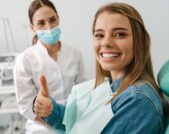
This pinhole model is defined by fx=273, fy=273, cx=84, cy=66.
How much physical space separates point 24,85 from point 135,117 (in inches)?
33.3

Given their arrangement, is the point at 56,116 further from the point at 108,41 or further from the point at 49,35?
the point at 49,35

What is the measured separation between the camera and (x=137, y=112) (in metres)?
0.80

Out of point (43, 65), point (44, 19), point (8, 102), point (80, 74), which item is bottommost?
point (8, 102)

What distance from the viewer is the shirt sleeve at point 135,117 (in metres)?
0.79

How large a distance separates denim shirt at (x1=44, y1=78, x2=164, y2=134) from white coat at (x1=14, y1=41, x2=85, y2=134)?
0.64 m

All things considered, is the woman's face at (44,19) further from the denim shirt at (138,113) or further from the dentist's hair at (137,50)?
the denim shirt at (138,113)

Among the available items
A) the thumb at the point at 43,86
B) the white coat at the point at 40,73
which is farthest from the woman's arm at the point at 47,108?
the white coat at the point at 40,73

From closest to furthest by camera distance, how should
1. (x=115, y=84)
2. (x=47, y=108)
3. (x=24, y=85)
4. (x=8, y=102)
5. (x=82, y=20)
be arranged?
(x=115, y=84)
(x=47, y=108)
(x=24, y=85)
(x=8, y=102)
(x=82, y=20)

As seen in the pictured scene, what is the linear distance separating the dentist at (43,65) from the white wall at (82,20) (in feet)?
2.10

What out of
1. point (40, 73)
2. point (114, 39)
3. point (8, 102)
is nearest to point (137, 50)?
point (114, 39)

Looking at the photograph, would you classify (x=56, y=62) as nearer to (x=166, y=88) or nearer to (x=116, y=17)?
(x=116, y=17)

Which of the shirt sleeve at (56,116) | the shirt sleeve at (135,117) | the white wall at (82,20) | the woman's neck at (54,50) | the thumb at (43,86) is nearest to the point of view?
the shirt sleeve at (135,117)

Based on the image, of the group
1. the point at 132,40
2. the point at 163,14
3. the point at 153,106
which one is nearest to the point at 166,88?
the point at 153,106

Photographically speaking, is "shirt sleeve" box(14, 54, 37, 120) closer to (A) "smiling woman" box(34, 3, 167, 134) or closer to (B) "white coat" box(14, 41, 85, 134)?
(B) "white coat" box(14, 41, 85, 134)
